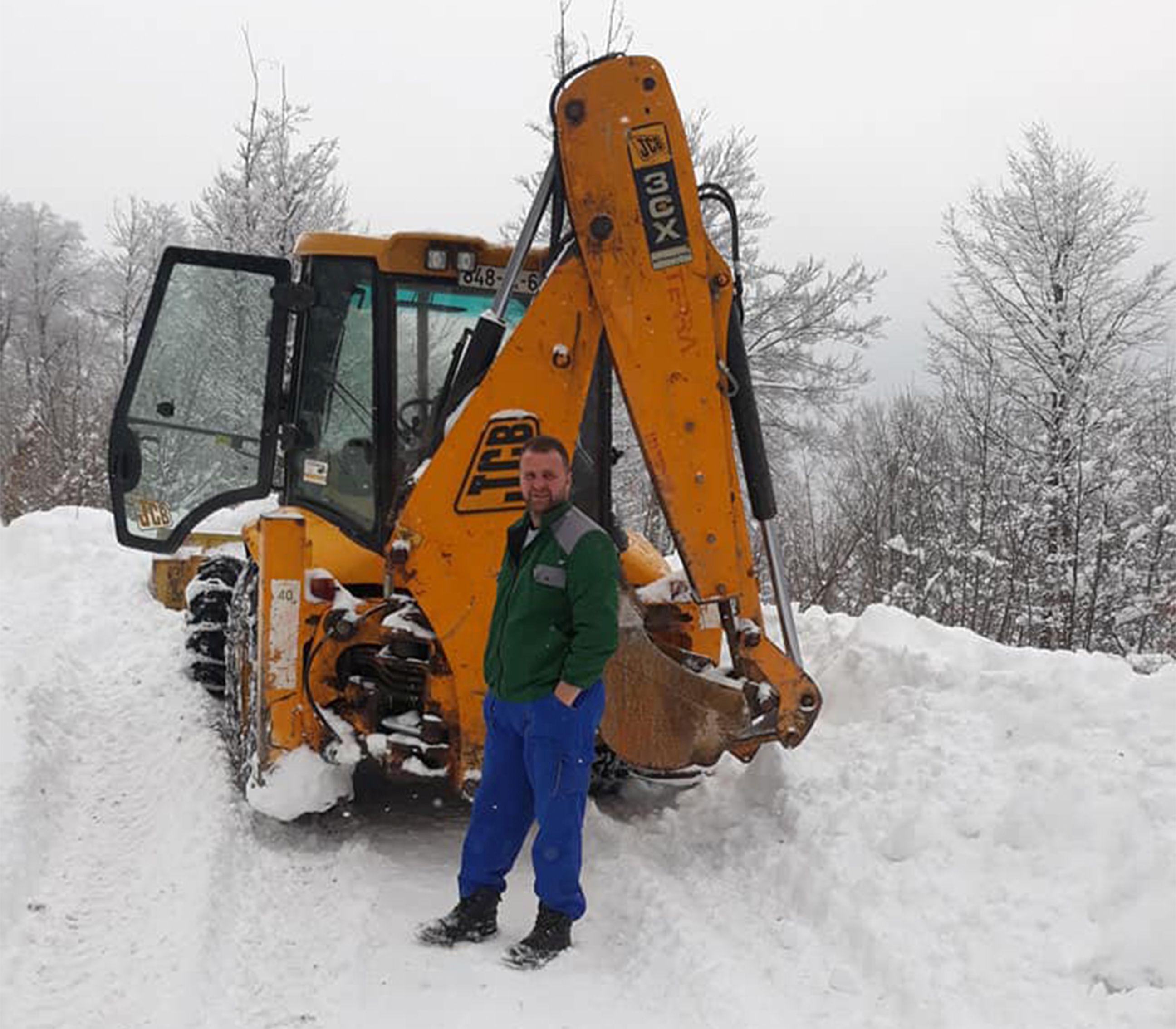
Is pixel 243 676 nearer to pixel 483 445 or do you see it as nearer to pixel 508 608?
pixel 483 445

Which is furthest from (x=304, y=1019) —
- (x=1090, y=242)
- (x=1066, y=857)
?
(x=1090, y=242)

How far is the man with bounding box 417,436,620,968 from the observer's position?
3.87m

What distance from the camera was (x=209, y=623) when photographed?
6.91m

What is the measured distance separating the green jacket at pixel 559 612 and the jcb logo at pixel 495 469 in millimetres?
686

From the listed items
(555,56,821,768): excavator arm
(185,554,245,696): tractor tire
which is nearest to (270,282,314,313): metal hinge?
(555,56,821,768): excavator arm

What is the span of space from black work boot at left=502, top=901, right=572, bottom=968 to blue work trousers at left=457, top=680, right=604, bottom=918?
31 millimetres

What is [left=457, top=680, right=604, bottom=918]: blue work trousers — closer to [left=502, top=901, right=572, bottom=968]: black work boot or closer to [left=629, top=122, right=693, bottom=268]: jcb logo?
[left=502, top=901, right=572, bottom=968]: black work boot

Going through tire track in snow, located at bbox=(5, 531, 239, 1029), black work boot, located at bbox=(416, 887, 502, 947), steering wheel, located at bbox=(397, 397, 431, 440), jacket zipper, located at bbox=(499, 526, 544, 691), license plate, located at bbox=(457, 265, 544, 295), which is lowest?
tire track in snow, located at bbox=(5, 531, 239, 1029)

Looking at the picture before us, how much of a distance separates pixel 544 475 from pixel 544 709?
82 cm

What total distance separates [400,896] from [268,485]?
7.04ft

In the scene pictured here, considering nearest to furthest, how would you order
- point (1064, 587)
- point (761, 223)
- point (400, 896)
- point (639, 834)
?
point (400, 896), point (639, 834), point (1064, 587), point (761, 223)

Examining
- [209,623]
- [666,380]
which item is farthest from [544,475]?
[209,623]

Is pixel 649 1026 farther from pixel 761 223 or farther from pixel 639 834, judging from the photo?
pixel 761 223

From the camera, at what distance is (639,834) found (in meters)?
4.88
